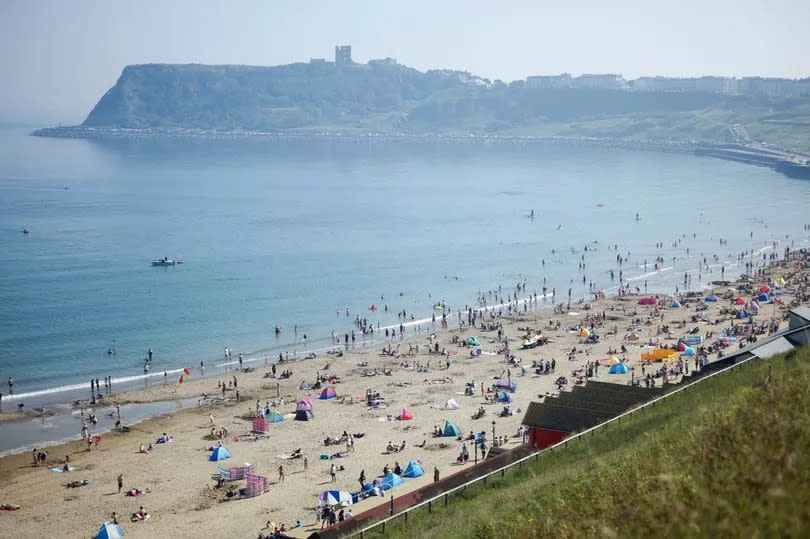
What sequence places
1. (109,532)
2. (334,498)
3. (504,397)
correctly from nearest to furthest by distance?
1. (109,532)
2. (334,498)
3. (504,397)

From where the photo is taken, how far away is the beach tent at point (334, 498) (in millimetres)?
27375

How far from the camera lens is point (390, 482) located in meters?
29.1

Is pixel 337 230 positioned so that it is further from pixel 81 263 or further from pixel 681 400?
pixel 681 400

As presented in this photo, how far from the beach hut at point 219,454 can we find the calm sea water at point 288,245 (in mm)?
13031

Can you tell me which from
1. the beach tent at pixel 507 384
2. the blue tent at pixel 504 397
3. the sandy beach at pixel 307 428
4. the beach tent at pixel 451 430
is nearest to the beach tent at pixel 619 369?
the sandy beach at pixel 307 428

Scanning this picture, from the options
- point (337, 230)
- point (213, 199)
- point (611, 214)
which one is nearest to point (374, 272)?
point (337, 230)

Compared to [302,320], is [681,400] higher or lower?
higher

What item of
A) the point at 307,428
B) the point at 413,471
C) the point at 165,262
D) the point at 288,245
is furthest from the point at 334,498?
the point at 288,245

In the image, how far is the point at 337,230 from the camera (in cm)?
10231

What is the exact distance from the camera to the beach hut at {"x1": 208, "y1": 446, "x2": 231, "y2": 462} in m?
33.2

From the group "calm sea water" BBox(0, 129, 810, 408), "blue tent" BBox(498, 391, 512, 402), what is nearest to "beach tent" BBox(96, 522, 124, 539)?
"calm sea water" BBox(0, 129, 810, 408)

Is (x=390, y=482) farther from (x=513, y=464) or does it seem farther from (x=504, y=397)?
(x=504, y=397)

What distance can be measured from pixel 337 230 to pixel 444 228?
513 inches

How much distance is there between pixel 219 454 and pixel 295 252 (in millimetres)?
54916
